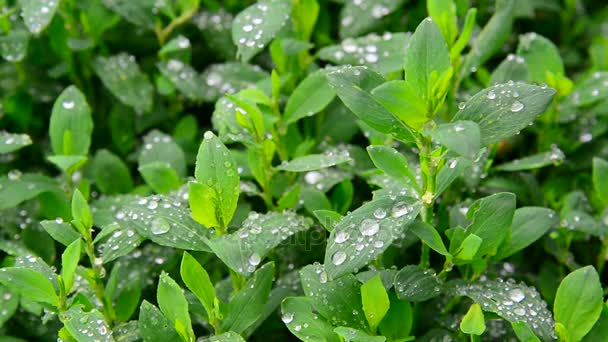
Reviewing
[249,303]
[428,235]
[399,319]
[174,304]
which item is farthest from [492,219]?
[174,304]

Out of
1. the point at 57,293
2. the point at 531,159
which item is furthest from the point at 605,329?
the point at 57,293

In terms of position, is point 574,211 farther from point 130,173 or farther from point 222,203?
point 130,173

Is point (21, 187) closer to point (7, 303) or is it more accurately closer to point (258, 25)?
point (7, 303)

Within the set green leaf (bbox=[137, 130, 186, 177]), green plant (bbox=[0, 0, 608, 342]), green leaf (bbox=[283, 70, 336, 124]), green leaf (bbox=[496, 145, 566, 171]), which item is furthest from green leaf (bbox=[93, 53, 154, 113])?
green leaf (bbox=[496, 145, 566, 171])

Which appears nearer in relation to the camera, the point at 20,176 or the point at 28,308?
the point at 28,308

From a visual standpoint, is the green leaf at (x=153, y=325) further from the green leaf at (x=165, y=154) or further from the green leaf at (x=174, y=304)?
the green leaf at (x=165, y=154)

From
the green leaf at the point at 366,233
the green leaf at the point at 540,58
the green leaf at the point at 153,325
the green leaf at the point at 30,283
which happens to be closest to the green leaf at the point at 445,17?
the green leaf at the point at 540,58

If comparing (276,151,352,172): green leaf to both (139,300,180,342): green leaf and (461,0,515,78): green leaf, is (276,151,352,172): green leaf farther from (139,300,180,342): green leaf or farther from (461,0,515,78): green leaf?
(461,0,515,78): green leaf
